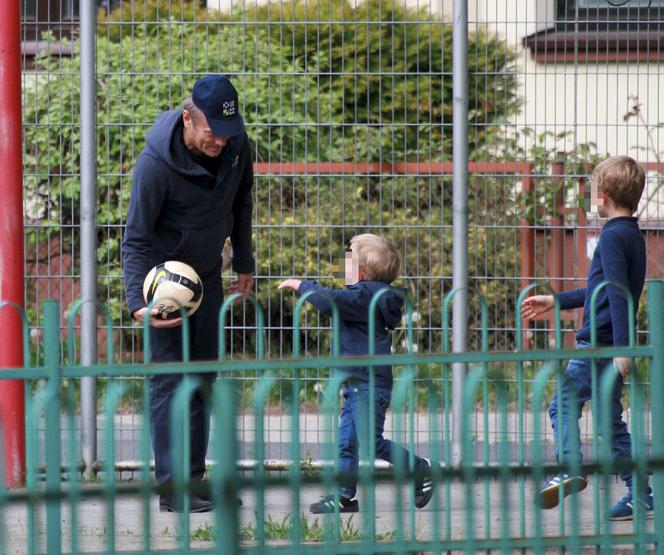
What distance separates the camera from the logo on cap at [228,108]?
19.0ft

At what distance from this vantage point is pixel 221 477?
285cm

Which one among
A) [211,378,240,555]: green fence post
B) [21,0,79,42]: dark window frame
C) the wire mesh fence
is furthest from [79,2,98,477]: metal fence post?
[211,378,240,555]: green fence post

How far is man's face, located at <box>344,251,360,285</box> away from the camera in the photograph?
19.7 feet

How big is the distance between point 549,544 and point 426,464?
69.5 inches

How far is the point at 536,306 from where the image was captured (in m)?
5.98

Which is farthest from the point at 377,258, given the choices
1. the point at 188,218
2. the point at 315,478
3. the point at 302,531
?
the point at 315,478

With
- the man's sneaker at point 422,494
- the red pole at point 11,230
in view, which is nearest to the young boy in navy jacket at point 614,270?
the man's sneaker at point 422,494

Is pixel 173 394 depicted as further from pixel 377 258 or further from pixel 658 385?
pixel 658 385

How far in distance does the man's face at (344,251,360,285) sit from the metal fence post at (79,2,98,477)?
152 centimetres

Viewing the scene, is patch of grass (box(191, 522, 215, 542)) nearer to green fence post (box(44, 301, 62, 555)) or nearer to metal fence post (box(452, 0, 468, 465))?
green fence post (box(44, 301, 62, 555))

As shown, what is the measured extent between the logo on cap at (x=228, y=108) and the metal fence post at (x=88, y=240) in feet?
4.34

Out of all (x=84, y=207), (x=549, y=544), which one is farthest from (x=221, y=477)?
(x=84, y=207)

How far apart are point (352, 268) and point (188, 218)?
0.77 m

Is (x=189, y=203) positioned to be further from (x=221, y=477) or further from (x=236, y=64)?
(x=221, y=477)
